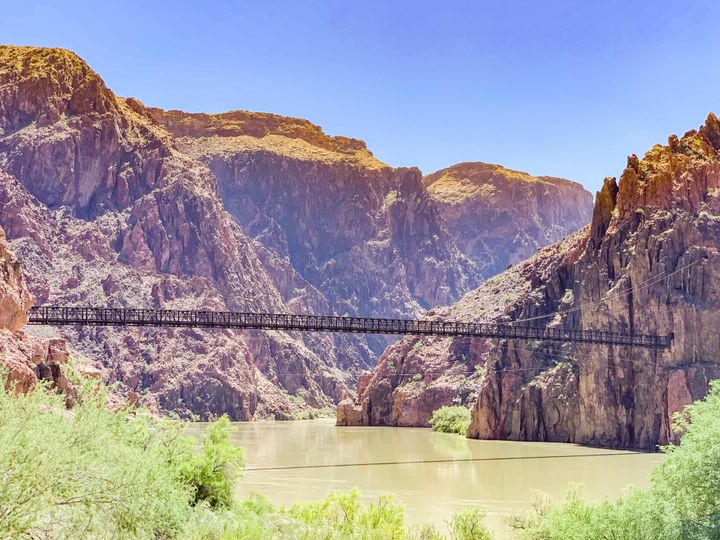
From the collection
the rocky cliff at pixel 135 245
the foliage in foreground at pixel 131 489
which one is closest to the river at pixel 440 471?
the foliage in foreground at pixel 131 489

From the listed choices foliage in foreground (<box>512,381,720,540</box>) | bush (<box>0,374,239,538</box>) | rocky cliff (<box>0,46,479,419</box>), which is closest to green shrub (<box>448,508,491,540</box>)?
foliage in foreground (<box>512,381,720,540</box>)

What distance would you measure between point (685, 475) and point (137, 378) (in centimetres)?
9425

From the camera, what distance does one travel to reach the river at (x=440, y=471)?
33.0m

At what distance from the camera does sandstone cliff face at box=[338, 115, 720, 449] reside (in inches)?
2222

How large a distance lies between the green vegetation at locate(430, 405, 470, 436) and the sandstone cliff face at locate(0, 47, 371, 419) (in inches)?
1396

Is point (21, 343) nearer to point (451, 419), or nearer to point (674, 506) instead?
point (674, 506)

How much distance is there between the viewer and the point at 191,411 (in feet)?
348

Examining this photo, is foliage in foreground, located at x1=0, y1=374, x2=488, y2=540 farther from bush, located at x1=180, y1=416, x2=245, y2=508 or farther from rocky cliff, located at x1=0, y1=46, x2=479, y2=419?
rocky cliff, located at x1=0, y1=46, x2=479, y2=419

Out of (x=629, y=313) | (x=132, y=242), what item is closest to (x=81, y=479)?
(x=629, y=313)

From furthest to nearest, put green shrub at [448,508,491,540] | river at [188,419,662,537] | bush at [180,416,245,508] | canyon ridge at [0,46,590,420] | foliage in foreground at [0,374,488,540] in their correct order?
canyon ridge at [0,46,590,420] → river at [188,419,662,537] → bush at [180,416,245,508] → green shrub at [448,508,491,540] → foliage in foreground at [0,374,488,540]

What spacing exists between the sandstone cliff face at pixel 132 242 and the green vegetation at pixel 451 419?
3546cm

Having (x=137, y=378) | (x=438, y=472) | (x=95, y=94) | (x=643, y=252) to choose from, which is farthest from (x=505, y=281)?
(x=95, y=94)

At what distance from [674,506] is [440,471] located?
25.2m

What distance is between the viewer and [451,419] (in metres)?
77.4
